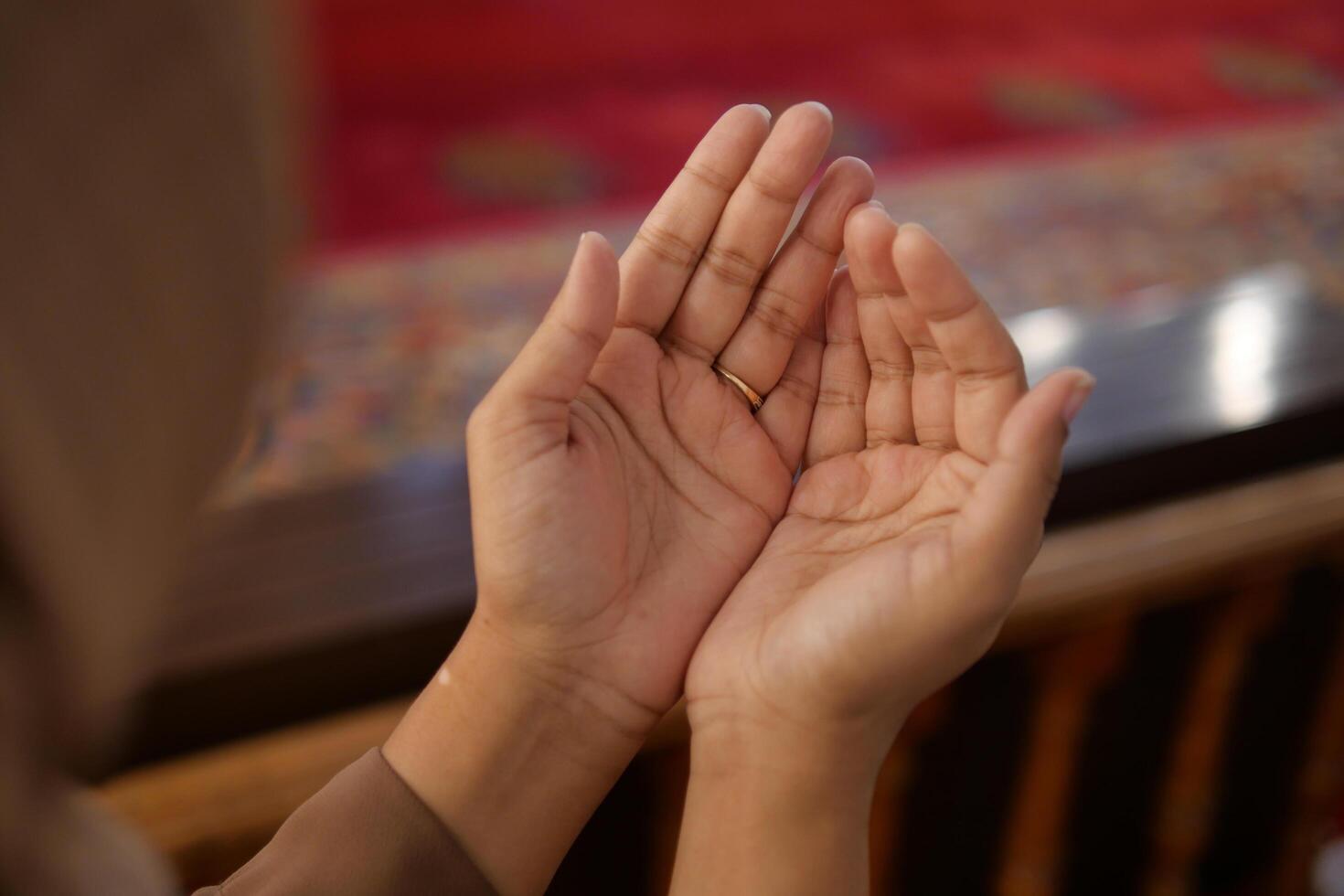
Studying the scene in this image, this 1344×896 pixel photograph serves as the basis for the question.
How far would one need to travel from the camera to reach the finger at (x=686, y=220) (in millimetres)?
796

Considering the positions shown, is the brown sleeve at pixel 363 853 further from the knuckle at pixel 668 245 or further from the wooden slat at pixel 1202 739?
the wooden slat at pixel 1202 739

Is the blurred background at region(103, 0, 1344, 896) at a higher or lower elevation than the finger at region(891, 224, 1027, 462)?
lower

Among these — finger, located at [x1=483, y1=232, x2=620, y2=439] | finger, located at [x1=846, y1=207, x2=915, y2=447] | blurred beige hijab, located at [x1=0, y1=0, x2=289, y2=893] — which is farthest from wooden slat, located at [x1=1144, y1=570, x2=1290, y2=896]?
blurred beige hijab, located at [x1=0, y1=0, x2=289, y2=893]

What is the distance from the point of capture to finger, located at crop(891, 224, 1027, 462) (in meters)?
0.69

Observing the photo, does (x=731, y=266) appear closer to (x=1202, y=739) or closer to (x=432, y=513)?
(x=432, y=513)

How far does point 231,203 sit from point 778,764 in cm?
53

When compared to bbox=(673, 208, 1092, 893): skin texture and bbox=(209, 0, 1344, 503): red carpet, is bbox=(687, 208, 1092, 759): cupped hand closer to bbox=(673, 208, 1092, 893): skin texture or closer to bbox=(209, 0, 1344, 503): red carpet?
bbox=(673, 208, 1092, 893): skin texture

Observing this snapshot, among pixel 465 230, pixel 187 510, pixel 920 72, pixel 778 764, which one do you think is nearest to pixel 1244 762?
pixel 778 764

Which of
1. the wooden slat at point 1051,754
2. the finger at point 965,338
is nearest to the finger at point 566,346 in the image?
the finger at point 965,338

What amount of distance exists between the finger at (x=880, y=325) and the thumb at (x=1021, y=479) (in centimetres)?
13

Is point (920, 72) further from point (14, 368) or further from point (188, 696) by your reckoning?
point (14, 368)

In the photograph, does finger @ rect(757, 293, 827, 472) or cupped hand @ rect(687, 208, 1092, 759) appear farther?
finger @ rect(757, 293, 827, 472)

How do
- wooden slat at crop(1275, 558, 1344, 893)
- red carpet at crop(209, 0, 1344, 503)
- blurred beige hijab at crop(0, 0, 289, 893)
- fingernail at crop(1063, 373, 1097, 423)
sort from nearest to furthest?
blurred beige hijab at crop(0, 0, 289, 893) < fingernail at crop(1063, 373, 1097, 423) < wooden slat at crop(1275, 558, 1344, 893) < red carpet at crop(209, 0, 1344, 503)

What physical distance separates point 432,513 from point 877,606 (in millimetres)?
623
